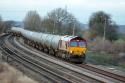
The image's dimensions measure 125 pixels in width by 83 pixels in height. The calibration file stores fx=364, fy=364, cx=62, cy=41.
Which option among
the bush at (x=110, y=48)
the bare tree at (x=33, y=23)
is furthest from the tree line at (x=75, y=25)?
the bush at (x=110, y=48)

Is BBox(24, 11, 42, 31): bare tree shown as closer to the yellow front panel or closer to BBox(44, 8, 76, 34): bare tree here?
BBox(44, 8, 76, 34): bare tree

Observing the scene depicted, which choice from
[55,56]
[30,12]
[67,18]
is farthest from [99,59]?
[30,12]

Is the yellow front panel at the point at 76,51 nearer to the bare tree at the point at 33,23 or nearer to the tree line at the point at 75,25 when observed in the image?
the tree line at the point at 75,25

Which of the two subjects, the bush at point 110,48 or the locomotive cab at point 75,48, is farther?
the bush at point 110,48

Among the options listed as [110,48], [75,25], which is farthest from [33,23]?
[110,48]

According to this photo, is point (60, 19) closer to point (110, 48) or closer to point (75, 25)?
point (75, 25)

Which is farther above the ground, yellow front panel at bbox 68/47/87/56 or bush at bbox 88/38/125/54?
yellow front panel at bbox 68/47/87/56

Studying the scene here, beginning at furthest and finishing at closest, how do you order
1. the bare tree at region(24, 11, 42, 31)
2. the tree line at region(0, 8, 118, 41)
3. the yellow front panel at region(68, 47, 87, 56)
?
the bare tree at region(24, 11, 42, 31) → the tree line at region(0, 8, 118, 41) → the yellow front panel at region(68, 47, 87, 56)

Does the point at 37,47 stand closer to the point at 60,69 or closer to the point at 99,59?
the point at 99,59

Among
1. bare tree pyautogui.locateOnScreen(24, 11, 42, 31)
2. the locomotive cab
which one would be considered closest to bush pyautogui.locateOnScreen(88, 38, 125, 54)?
the locomotive cab

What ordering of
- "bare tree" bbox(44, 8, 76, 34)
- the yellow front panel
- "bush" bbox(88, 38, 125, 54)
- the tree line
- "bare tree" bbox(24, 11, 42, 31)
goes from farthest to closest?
"bare tree" bbox(24, 11, 42, 31)
"bare tree" bbox(44, 8, 76, 34)
the tree line
"bush" bbox(88, 38, 125, 54)
the yellow front panel

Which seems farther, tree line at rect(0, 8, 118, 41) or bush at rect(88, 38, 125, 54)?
tree line at rect(0, 8, 118, 41)

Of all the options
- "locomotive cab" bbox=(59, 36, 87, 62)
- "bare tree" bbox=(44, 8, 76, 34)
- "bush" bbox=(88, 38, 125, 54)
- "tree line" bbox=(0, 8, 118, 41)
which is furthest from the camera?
"bare tree" bbox=(44, 8, 76, 34)

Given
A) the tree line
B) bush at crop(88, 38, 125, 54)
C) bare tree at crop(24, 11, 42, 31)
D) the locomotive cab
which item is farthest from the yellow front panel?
bare tree at crop(24, 11, 42, 31)
